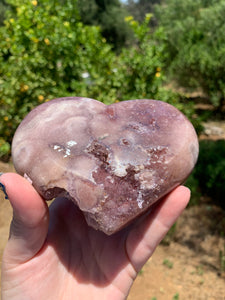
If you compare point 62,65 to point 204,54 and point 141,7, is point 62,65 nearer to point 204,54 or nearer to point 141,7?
point 204,54

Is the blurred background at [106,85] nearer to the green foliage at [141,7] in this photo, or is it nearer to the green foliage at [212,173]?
the green foliage at [212,173]

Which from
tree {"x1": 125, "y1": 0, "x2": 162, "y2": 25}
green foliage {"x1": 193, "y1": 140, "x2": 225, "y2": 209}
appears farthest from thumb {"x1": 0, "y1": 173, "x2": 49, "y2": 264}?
tree {"x1": 125, "y1": 0, "x2": 162, "y2": 25}

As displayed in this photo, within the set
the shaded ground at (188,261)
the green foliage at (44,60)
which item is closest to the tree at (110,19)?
the green foliage at (44,60)

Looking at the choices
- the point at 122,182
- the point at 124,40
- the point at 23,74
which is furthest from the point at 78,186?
the point at 124,40

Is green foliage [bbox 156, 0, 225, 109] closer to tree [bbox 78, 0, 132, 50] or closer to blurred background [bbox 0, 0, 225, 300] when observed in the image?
blurred background [bbox 0, 0, 225, 300]

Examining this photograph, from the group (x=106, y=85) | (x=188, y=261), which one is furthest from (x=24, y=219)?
(x=106, y=85)

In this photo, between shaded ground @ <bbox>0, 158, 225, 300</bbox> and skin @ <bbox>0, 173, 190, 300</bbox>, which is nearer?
skin @ <bbox>0, 173, 190, 300</bbox>

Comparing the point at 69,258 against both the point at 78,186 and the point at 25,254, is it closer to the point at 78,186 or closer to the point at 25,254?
the point at 25,254
